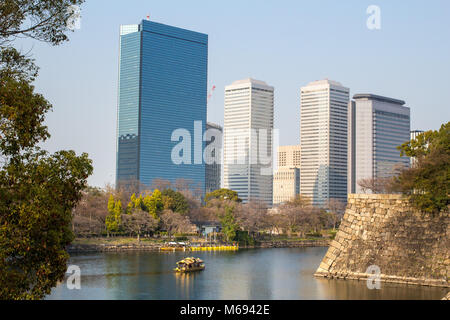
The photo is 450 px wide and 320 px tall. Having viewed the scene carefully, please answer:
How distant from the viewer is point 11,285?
12797mm

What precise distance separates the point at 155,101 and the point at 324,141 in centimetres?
6494

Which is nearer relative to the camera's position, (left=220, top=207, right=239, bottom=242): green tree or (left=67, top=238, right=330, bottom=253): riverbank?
(left=67, top=238, right=330, bottom=253): riverbank

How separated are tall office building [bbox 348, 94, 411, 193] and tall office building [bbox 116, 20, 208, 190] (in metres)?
55.5

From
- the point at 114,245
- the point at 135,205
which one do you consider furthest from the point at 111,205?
the point at 114,245

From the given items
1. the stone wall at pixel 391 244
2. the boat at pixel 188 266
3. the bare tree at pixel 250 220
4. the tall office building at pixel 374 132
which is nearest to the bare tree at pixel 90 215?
the bare tree at pixel 250 220

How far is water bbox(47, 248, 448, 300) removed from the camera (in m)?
32.4

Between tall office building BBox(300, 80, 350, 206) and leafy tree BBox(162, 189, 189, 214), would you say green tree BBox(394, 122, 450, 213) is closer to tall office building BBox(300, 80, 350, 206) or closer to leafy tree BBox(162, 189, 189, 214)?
leafy tree BBox(162, 189, 189, 214)

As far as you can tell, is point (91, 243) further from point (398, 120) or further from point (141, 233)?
point (398, 120)

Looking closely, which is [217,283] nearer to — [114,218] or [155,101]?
[114,218]

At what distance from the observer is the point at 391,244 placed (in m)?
35.2

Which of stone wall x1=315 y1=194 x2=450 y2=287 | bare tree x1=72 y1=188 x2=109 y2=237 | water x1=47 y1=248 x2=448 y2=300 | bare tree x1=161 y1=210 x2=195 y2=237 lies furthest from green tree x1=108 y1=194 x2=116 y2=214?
stone wall x1=315 y1=194 x2=450 y2=287

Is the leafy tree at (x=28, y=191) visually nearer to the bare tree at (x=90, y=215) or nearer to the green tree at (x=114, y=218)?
the bare tree at (x=90, y=215)

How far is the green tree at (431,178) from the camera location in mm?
34094
